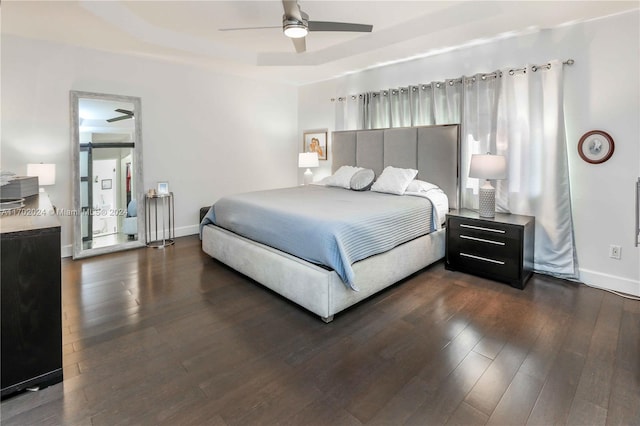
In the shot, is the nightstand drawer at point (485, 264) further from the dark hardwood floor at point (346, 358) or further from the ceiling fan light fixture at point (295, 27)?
the ceiling fan light fixture at point (295, 27)

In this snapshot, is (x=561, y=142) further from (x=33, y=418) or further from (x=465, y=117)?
(x=33, y=418)

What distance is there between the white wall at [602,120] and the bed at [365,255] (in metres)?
1.11

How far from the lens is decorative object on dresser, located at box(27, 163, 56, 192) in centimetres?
339

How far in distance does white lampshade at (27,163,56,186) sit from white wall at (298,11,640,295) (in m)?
5.04

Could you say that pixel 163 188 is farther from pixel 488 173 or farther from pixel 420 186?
pixel 488 173

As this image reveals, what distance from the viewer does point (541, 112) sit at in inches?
128

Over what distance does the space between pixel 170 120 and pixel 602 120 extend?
197 inches

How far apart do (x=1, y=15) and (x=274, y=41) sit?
8.69ft

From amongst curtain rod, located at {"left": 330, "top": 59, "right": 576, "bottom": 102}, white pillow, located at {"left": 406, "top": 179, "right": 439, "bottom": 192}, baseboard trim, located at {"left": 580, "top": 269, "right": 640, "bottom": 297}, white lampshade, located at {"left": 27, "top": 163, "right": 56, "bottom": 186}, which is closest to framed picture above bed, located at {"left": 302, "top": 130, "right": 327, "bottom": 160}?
curtain rod, located at {"left": 330, "top": 59, "right": 576, "bottom": 102}

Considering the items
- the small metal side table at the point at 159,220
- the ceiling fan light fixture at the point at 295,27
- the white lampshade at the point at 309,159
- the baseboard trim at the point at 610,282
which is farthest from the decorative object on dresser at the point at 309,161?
the baseboard trim at the point at 610,282

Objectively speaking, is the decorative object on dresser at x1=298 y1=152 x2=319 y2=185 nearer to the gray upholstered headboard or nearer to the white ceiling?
the gray upholstered headboard

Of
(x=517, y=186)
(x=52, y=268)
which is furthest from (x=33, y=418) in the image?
(x=517, y=186)

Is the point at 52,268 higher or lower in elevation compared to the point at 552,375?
higher

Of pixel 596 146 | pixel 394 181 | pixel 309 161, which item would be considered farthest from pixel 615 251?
pixel 309 161
